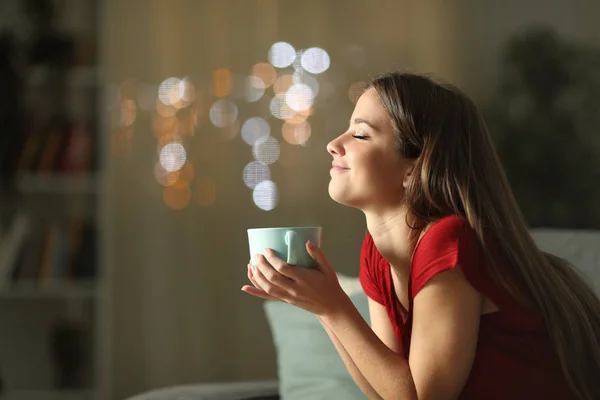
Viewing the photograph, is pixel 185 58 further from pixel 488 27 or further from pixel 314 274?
pixel 314 274

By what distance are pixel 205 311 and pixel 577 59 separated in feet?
Answer: 6.46

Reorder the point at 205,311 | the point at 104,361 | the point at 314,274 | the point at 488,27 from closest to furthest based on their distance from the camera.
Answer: the point at 314,274 → the point at 104,361 → the point at 205,311 → the point at 488,27

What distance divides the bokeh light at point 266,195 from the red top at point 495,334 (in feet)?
7.55

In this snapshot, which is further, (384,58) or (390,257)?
(384,58)

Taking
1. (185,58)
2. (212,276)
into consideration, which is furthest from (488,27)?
(212,276)

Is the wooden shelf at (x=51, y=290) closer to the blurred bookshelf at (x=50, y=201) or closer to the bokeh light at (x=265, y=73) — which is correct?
the blurred bookshelf at (x=50, y=201)

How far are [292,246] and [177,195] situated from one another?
2.40 m

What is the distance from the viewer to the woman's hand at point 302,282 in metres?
1.07

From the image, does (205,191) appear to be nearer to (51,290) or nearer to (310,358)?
(51,290)

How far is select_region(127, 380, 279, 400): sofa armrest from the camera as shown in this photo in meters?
1.53

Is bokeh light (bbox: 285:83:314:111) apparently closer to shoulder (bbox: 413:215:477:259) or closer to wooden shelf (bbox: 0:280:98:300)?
wooden shelf (bbox: 0:280:98:300)

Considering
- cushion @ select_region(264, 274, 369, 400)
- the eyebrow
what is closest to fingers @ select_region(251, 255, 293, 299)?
the eyebrow

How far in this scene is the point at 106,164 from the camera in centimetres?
323

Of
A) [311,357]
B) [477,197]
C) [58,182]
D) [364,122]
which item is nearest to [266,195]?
[58,182]
